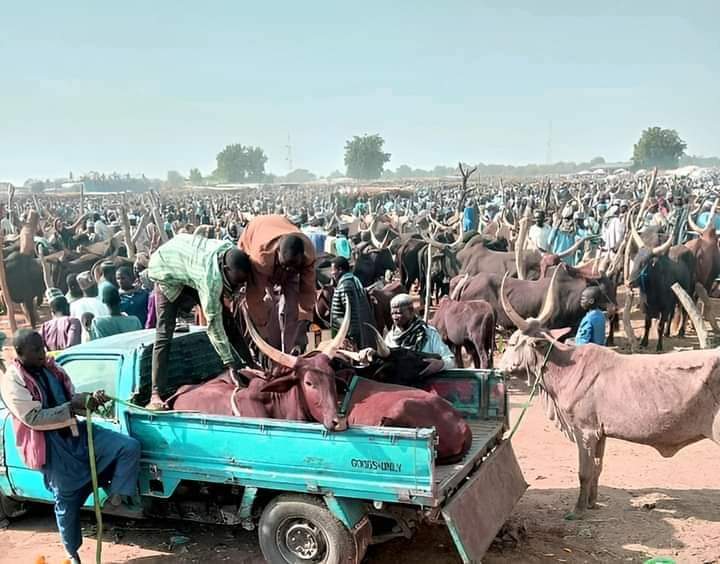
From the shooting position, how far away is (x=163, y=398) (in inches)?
224

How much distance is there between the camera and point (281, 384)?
5203 millimetres

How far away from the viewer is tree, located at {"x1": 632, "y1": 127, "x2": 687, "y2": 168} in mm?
87062

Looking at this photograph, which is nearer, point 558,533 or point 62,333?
point 558,533

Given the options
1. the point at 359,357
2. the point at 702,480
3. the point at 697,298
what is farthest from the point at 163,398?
the point at 697,298

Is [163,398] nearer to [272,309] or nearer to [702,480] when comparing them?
[272,309]

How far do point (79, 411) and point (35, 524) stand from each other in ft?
6.18

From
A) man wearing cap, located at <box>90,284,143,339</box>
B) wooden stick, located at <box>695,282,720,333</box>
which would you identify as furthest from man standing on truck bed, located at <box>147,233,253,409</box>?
wooden stick, located at <box>695,282,720,333</box>

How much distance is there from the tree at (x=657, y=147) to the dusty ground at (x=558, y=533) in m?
86.8

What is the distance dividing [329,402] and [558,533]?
2.33m

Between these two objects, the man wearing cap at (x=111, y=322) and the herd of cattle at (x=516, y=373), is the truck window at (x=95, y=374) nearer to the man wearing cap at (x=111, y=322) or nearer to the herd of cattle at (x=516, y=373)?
the herd of cattle at (x=516, y=373)

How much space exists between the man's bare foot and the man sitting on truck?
296mm

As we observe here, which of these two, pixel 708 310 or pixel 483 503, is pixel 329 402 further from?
pixel 708 310

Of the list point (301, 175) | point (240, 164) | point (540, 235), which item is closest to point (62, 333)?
point (540, 235)

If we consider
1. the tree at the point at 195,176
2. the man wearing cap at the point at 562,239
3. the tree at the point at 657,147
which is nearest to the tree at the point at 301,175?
the tree at the point at 195,176
